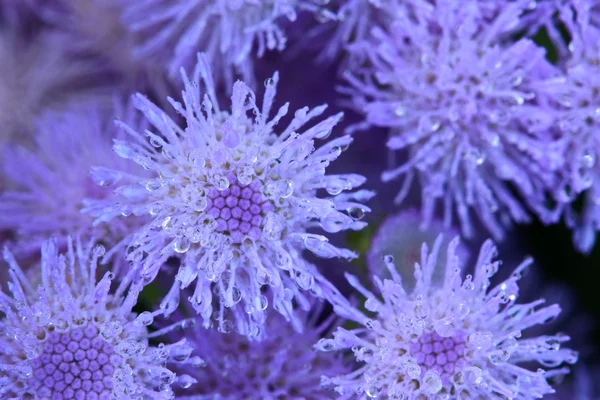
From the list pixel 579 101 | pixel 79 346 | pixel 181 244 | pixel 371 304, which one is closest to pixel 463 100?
pixel 579 101

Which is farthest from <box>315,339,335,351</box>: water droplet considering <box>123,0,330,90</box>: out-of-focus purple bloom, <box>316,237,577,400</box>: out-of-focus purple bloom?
<box>123,0,330,90</box>: out-of-focus purple bloom

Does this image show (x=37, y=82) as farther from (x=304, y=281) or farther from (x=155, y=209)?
(x=304, y=281)

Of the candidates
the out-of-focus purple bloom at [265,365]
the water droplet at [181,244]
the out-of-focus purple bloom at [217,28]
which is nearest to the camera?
the water droplet at [181,244]

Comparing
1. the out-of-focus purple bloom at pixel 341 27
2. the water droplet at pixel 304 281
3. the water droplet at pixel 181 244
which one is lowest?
the water droplet at pixel 304 281

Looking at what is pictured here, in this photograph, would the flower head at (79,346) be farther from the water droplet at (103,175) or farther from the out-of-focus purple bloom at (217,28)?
the out-of-focus purple bloom at (217,28)

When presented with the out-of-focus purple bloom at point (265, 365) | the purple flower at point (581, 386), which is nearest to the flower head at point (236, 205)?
the out-of-focus purple bloom at point (265, 365)

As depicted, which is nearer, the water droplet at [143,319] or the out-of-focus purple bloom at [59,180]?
the water droplet at [143,319]

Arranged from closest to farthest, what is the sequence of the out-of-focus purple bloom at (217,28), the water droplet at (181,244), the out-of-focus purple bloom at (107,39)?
the water droplet at (181,244) → the out-of-focus purple bloom at (217,28) → the out-of-focus purple bloom at (107,39)
